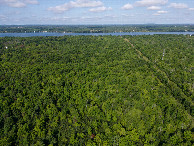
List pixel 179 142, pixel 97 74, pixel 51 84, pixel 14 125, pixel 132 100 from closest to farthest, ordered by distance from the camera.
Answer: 1. pixel 179 142
2. pixel 14 125
3. pixel 132 100
4. pixel 51 84
5. pixel 97 74

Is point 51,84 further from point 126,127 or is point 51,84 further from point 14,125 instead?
point 126,127

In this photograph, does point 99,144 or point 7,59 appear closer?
point 99,144

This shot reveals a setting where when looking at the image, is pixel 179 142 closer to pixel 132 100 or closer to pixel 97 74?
pixel 132 100

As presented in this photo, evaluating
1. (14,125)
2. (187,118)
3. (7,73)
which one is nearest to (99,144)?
(14,125)

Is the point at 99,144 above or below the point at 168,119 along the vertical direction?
below

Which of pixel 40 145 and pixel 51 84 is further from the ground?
pixel 51 84

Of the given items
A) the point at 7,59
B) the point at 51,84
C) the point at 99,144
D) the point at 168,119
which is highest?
the point at 7,59

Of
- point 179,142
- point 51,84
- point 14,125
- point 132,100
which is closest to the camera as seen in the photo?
point 179,142

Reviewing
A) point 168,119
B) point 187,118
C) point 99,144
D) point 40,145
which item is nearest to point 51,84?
point 40,145

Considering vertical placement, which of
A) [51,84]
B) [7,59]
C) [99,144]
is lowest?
[99,144]
